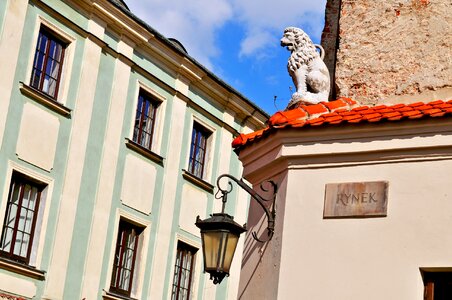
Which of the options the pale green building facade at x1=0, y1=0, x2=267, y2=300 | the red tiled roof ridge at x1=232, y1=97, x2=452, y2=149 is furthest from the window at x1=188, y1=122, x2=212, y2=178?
the red tiled roof ridge at x1=232, y1=97, x2=452, y2=149

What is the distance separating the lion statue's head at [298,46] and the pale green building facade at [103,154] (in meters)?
8.91

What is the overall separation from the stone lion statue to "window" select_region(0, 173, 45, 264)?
29.9 ft

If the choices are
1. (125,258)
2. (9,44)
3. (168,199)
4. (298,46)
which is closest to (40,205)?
(125,258)

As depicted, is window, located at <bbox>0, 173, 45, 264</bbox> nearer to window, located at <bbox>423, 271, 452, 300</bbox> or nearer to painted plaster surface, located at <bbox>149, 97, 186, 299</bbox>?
painted plaster surface, located at <bbox>149, 97, 186, 299</bbox>

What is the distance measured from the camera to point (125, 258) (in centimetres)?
1983

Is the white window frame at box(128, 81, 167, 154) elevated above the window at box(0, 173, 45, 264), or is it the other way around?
the white window frame at box(128, 81, 167, 154)

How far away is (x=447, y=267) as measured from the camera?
725 centimetres

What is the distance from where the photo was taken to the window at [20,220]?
659 inches

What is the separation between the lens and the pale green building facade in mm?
17156

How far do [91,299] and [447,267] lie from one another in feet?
40.2

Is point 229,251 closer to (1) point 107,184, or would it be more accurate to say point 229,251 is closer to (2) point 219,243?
(2) point 219,243

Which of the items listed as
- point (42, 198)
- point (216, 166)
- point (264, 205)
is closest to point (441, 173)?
point (264, 205)

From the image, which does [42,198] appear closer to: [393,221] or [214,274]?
[214,274]

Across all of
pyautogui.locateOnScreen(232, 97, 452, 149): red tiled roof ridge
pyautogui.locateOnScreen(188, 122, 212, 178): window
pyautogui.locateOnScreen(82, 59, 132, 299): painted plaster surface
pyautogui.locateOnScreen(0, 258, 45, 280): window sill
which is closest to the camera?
pyautogui.locateOnScreen(232, 97, 452, 149): red tiled roof ridge
